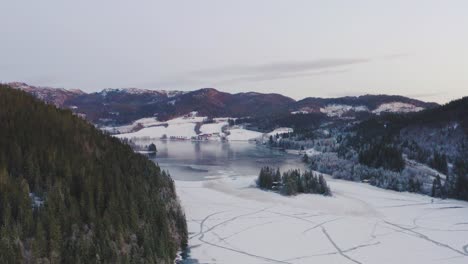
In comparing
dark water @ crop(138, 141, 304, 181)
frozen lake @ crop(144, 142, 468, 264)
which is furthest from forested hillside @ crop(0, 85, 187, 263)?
dark water @ crop(138, 141, 304, 181)

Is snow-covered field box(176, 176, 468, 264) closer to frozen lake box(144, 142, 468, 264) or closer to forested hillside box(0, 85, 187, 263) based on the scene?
frozen lake box(144, 142, 468, 264)

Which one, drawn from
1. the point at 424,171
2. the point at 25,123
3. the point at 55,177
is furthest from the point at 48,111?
the point at 424,171

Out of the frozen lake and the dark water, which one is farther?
the dark water

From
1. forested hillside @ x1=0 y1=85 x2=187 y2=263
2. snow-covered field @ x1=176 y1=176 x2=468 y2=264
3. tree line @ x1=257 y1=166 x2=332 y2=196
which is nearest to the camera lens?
forested hillside @ x1=0 y1=85 x2=187 y2=263

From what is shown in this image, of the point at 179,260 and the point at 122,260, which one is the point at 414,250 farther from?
the point at 122,260

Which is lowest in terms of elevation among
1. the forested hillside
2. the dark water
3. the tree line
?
the dark water

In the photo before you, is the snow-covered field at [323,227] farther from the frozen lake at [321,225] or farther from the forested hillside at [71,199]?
the forested hillside at [71,199]

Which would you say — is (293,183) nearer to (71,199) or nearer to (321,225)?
(321,225)
